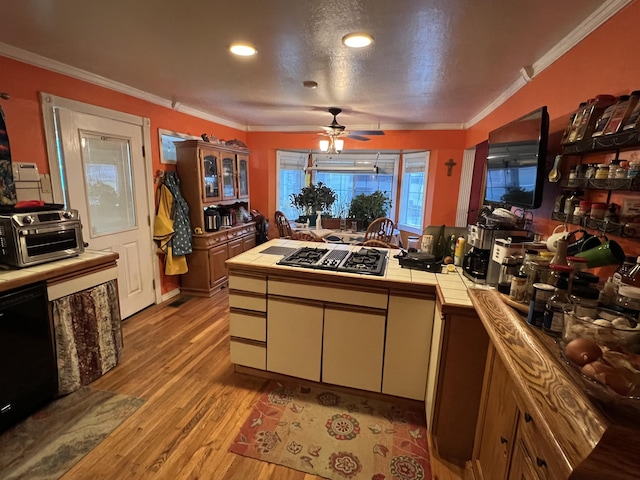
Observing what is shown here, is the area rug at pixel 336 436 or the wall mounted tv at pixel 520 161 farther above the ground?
the wall mounted tv at pixel 520 161

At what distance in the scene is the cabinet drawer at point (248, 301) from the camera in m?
2.19

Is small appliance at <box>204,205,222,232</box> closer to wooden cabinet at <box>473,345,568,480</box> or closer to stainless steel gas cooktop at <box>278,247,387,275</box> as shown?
stainless steel gas cooktop at <box>278,247,387,275</box>

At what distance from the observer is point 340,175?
5.96m

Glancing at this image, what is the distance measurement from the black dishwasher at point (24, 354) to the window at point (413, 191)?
4558mm

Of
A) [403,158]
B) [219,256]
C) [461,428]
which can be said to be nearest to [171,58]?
[219,256]

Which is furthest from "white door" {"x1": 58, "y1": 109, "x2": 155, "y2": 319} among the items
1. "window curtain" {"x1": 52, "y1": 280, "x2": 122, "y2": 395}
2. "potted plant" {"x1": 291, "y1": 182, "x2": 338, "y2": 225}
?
"potted plant" {"x1": 291, "y1": 182, "x2": 338, "y2": 225}

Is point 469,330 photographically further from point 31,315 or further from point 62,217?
point 62,217

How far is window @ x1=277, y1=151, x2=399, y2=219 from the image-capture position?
5594 mm

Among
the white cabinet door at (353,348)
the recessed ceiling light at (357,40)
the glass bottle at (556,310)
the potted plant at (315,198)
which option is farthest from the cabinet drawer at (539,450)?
the potted plant at (315,198)

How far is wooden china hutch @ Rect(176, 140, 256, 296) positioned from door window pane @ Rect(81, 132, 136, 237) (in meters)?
0.66

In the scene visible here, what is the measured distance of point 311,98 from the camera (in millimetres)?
3217

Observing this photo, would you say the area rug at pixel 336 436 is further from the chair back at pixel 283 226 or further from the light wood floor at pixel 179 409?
the chair back at pixel 283 226

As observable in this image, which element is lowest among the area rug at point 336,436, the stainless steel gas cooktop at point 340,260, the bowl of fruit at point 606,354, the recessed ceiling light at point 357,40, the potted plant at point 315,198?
the area rug at point 336,436

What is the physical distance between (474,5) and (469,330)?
1568 mm
